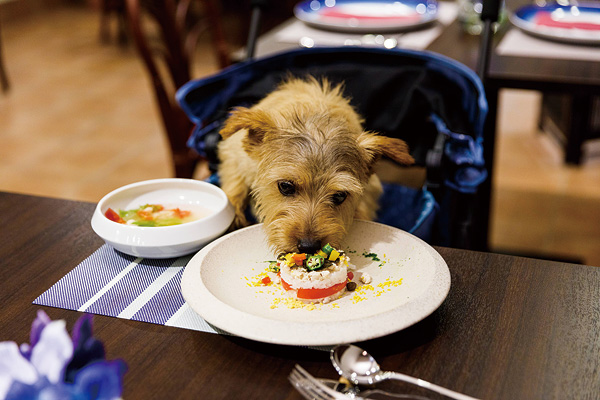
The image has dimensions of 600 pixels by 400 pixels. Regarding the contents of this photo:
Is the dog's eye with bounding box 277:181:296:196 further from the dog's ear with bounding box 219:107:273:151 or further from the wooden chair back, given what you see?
the wooden chair back

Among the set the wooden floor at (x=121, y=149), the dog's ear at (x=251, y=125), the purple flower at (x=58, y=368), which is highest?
the purple flower at (x=58, y=368)

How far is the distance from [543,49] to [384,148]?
1104 millimetres

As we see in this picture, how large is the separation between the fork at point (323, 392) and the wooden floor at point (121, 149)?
226 cm

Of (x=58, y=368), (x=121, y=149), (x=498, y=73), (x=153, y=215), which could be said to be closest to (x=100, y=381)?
(x=58, y=368)

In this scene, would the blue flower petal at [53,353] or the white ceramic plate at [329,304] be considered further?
the white ceramic plate at [329,304]

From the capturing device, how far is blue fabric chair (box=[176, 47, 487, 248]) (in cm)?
155

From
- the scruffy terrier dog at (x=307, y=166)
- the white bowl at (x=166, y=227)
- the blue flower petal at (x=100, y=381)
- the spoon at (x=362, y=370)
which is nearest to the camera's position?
the blue flower petal at (x=100, y=381)

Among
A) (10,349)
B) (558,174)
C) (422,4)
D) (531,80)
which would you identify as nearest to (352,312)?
(10,349)

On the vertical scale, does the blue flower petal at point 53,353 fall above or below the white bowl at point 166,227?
above

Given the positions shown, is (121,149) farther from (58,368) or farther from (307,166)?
(58,368)

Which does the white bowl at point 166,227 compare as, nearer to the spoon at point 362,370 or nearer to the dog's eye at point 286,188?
the dog's eye at point 286,188

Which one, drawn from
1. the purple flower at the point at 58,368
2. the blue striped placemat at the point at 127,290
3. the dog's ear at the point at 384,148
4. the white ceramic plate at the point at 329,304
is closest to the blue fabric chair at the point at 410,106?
the dog's ear at the point at 384,148

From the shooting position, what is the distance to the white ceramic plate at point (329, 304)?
87 centimetres

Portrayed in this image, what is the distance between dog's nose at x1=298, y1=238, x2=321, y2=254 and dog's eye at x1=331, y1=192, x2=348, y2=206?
107mm
